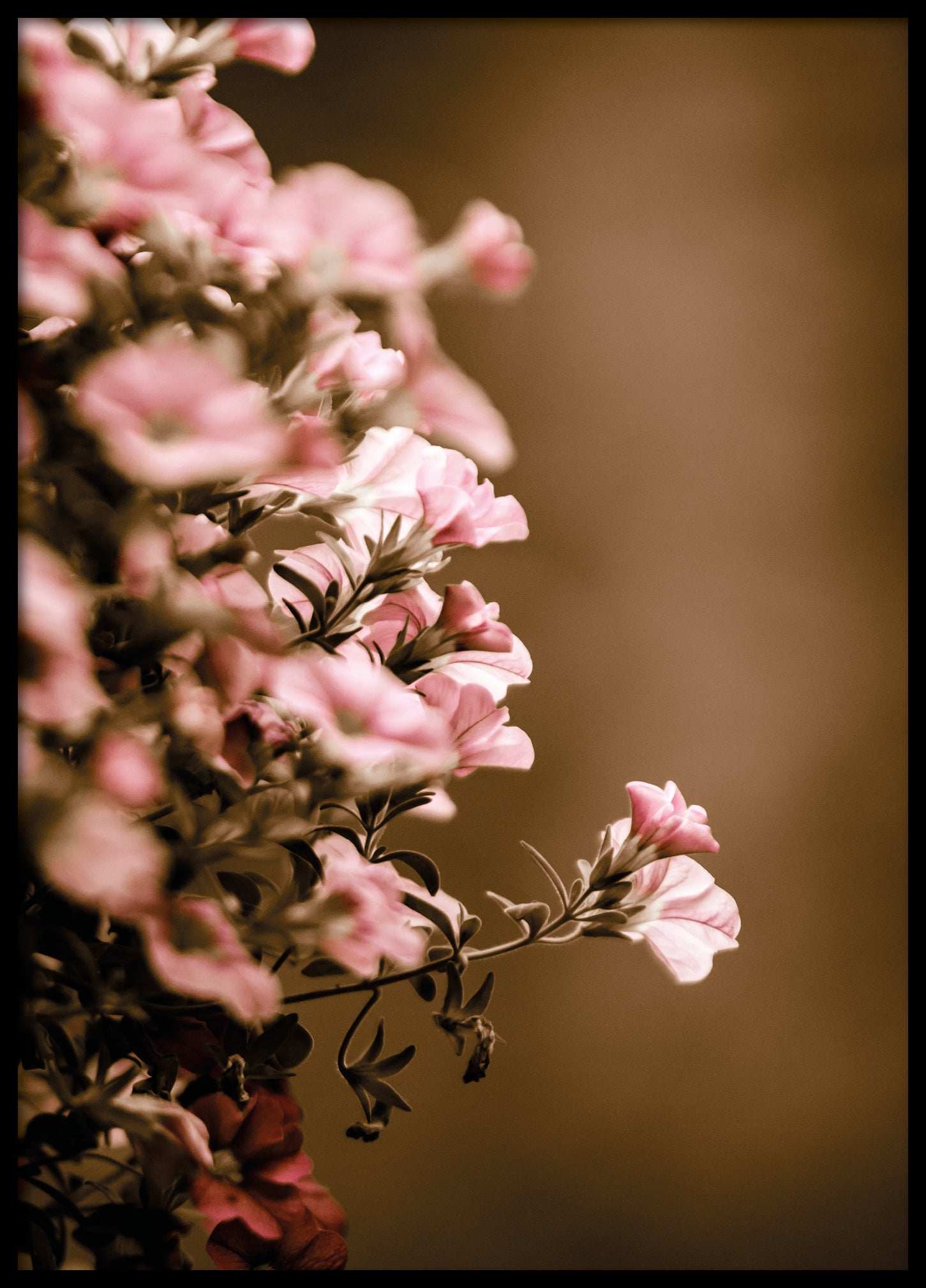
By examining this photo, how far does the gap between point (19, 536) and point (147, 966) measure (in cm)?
16

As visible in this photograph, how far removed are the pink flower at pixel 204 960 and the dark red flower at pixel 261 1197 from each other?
0.41 ft

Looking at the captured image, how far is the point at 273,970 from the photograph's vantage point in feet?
1.20

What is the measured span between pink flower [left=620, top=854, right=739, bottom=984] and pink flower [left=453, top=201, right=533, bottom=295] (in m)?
0.28

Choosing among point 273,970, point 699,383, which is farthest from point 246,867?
point 699,383

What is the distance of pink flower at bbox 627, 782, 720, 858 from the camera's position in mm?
426

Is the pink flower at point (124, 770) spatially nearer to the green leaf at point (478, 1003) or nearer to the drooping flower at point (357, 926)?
the drooping flower at point (357, 926)

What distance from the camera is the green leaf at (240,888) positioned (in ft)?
1.30

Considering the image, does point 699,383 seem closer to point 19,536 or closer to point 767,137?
point 767,137

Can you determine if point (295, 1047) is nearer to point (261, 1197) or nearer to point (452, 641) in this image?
point (261, 1197)

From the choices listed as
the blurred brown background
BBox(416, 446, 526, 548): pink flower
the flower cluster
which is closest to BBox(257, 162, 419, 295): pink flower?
the flower cluster

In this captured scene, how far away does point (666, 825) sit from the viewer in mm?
426

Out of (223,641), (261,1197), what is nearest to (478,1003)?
(261,1197)

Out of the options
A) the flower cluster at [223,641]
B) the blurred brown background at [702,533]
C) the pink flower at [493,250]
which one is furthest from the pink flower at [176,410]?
the blurred brown background at [702,533]

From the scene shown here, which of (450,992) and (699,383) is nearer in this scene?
(450,992)
